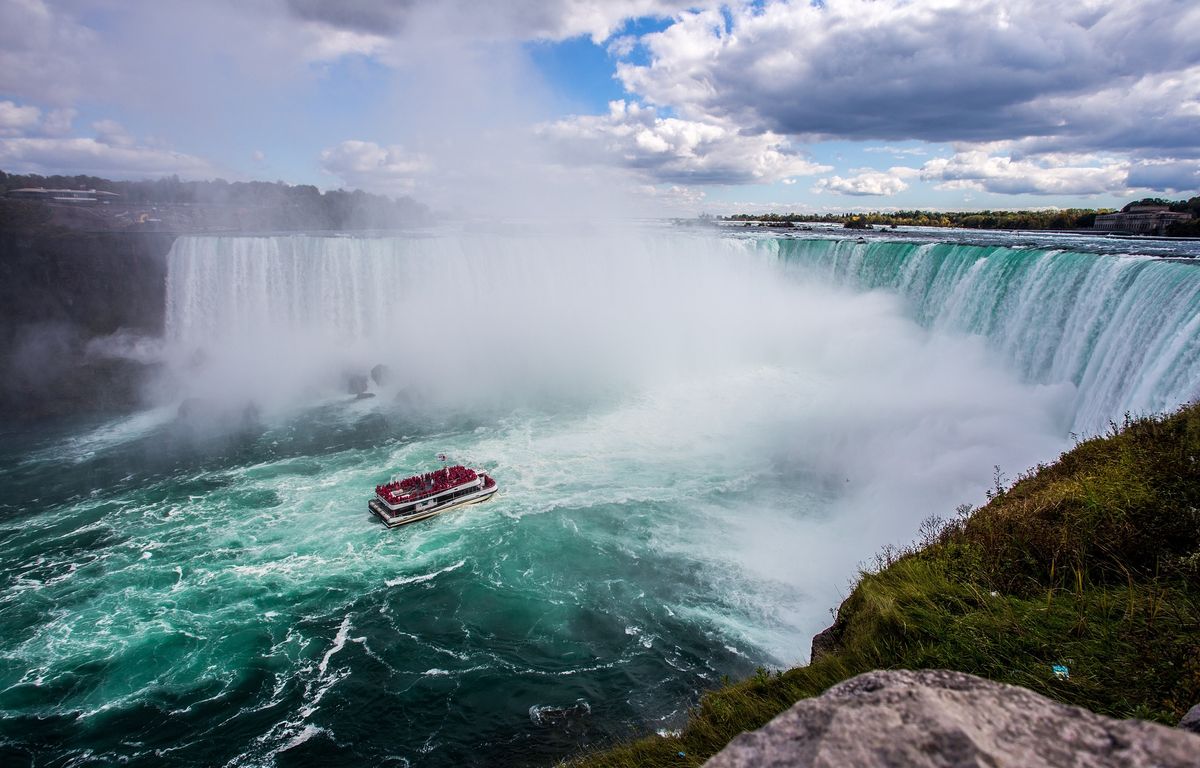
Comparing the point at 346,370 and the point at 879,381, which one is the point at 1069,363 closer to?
the point at 879,381

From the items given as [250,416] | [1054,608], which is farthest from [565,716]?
[250,416]

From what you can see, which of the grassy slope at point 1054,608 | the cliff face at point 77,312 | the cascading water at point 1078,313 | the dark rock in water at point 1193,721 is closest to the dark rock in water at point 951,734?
the dark rock in water at point 1193,721

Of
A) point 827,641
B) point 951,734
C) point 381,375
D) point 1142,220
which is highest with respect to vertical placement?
point 1142,220

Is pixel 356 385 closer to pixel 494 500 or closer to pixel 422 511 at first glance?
pixel 422 511

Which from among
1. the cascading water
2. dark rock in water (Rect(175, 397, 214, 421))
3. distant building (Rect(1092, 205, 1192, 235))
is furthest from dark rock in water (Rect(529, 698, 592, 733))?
distant building (Rect(1092, 205, 1192, 235))

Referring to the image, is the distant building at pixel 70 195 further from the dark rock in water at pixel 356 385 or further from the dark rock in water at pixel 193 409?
the dark rock in water at pixel 356 385

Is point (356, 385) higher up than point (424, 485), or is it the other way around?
point (356, 385)
